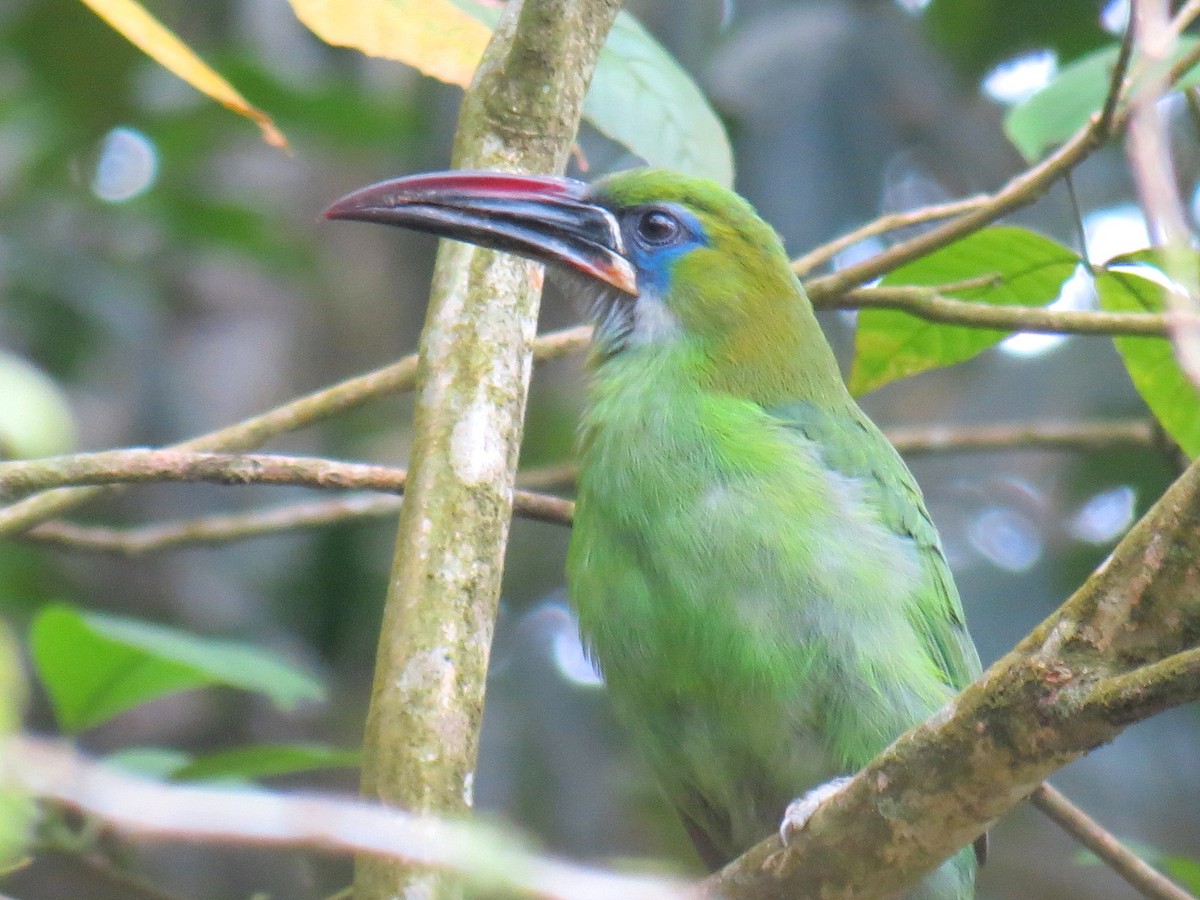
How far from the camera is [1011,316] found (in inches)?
109

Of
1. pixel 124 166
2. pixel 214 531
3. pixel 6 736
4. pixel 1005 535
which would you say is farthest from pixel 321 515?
pixel 1005 535

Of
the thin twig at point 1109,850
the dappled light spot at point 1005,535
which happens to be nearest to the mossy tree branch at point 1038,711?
the thin twig at point 1109,850

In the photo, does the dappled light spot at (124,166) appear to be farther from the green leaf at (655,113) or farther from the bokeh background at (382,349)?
the green leaf at (655,113)

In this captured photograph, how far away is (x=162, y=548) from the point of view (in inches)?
135

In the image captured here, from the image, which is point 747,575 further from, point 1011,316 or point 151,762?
point 151,762

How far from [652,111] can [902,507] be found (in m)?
0.97

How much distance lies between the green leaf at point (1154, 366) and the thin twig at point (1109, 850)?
0.68 metres

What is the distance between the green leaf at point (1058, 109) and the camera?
9.98ft

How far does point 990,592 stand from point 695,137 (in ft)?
9.57

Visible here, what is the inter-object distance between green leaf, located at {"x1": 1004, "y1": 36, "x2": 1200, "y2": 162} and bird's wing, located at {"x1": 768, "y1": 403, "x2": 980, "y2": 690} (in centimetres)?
65

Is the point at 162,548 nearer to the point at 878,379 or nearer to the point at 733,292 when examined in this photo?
the point at 733,292

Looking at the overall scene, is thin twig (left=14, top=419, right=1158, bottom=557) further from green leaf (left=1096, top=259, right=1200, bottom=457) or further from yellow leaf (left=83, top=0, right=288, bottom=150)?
yellow leaf (left=83, top=0, right=288, bottom=150)

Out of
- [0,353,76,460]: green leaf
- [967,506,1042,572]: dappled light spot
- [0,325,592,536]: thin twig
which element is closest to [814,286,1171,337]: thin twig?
[0,325,592,536]: thin twig

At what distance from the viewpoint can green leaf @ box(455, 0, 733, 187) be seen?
2.78 metres
